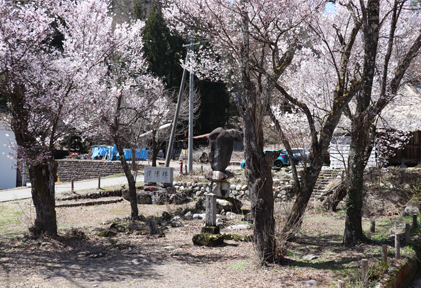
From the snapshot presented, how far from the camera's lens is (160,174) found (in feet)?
41.2

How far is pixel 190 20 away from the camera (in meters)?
7.75

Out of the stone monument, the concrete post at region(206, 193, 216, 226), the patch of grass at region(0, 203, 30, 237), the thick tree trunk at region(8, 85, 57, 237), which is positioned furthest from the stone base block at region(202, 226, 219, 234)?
the patch of grass at region(0, 203, 30, 237)

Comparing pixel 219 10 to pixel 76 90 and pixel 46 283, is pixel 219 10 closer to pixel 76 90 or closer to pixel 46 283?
pixel 76 90

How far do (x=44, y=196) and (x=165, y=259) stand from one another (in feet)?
10.5

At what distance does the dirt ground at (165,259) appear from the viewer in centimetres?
516

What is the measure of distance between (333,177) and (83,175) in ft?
61.0

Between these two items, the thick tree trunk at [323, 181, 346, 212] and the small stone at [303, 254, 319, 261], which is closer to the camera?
the small stone at [303, 254, 319, 261]

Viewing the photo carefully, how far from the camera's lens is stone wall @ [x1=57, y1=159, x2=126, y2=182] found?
2411 cm

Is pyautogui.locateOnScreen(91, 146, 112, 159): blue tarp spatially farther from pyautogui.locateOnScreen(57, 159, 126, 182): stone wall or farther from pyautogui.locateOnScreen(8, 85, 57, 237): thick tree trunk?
pyautogui.locateOnScreen(8, 85, 57, 237): thick tree trunk

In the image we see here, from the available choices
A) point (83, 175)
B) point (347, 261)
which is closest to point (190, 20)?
point (347, 261)

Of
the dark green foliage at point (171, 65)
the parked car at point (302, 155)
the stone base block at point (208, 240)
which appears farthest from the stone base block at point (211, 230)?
the dark green foliage at point (171, 65)

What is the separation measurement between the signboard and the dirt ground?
2845mm

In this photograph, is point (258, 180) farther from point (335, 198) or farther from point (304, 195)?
point (335, 198)

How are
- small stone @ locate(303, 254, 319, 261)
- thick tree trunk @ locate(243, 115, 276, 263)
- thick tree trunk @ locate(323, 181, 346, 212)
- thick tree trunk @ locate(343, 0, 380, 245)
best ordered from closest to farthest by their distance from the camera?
thick tree trunk @ locate(243, 115, 276, 263), small stone @ locate(303, 254, 319, 261), thick tree trunk @ locate(343, 0, 380, 245), thick tree trunk @ locate(323, 181, 346, 212)
